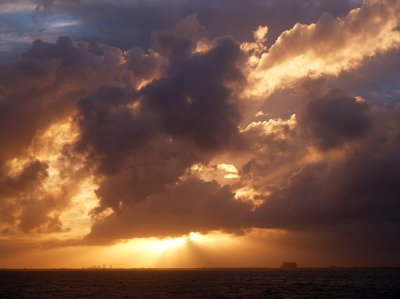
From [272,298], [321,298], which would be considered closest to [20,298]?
[272,298]

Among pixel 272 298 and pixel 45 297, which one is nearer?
pixel 272 298

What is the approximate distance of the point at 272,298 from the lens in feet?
461

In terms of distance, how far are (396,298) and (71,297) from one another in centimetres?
9568

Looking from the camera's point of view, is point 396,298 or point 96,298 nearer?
point 396,298

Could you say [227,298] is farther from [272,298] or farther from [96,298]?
[96,298]

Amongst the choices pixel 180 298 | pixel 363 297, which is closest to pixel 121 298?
pixel 180 298

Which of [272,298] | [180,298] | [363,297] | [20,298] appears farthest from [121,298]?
[363,297]

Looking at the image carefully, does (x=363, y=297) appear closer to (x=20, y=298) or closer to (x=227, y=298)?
(x=227, y=298)

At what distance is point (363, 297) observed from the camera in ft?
464

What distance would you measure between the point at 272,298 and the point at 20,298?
248ft

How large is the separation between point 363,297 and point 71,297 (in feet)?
287

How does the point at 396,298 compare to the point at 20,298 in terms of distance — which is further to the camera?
the point at 20,298

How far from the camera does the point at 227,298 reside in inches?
5581

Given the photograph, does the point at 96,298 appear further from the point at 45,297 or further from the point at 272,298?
the point at 272,298
